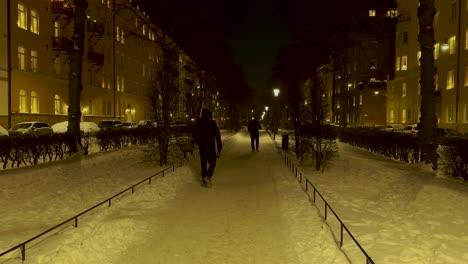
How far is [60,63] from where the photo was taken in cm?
4169

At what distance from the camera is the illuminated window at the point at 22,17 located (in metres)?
34.7

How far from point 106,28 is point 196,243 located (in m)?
51.0

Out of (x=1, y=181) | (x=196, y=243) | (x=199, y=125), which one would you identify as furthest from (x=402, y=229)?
(x=1, y=181)

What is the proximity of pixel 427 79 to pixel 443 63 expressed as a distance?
31.3 metres

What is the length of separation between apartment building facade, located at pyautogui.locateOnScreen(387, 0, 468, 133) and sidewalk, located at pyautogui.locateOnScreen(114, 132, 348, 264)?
109 ft

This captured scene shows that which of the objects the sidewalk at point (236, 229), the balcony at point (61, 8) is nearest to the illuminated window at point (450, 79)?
the sidewalk at point (236, 229)

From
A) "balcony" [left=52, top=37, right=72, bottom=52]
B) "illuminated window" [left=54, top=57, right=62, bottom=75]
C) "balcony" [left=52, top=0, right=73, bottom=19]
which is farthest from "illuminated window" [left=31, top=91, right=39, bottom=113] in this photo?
"balcony" [left=52, top=0, right=73, bottom=19]

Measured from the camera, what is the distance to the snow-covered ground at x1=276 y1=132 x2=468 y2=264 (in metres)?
5.77

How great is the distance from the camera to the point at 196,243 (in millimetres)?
6227

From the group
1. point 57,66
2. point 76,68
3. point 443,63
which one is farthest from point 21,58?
point 443,63

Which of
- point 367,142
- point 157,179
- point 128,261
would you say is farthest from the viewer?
point 367,142

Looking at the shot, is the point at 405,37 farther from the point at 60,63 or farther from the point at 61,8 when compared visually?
the point at 60,63

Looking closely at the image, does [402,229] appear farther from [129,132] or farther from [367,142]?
[129,132]

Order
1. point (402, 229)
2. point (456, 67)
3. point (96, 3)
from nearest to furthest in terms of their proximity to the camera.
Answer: point (402, 229) → point (456, 67) → point (96, 3)
